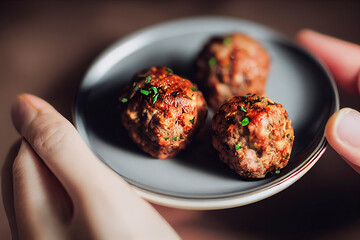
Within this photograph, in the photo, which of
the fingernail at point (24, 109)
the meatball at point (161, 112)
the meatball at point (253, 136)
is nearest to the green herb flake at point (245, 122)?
the meatball at point (253, 136)

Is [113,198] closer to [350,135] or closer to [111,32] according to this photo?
[350,135]

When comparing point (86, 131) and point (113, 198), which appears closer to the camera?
point (113, 198)

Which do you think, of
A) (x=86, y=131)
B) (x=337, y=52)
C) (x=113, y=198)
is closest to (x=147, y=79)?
(x=86, y=131)

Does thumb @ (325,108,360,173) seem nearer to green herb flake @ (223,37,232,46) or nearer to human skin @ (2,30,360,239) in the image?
human skin @ (2,30,360,239)

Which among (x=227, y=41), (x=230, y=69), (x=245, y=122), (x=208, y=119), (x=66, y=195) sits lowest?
(x=66, y=195)

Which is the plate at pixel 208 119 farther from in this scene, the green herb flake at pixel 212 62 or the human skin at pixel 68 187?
the green herb flake at pixel 212 62

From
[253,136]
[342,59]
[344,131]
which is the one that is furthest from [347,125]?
[342,59]

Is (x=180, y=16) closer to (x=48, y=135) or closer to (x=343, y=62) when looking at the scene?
(x=343, y=62)
